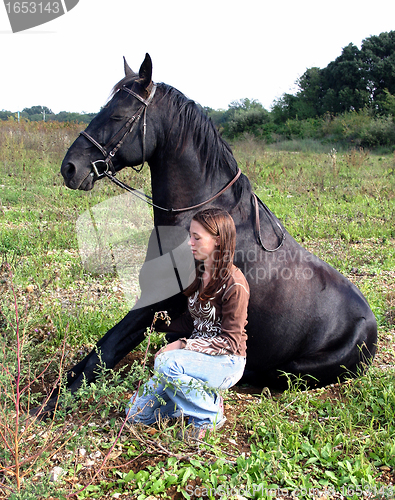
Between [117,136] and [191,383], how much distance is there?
5.25ft

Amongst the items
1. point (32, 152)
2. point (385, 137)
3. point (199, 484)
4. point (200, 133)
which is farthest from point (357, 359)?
point (385, 137)

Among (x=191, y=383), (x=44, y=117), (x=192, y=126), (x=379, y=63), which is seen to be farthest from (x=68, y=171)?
(x=379, y=63)

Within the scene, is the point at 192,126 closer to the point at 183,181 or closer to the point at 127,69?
the point at 183,181

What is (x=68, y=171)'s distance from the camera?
259cm

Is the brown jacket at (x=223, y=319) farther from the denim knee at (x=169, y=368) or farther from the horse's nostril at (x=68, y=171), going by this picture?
the horse's nostril at (x=68, y=171)

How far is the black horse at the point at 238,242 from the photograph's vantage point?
263 centimetres

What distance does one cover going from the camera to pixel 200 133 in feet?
8.84

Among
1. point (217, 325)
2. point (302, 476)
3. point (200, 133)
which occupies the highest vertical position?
point (200, 133)

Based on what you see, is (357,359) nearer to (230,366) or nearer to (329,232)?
(230,366)

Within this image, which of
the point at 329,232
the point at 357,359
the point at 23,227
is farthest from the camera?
the point at 329,232

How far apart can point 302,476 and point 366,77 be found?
37793 mm

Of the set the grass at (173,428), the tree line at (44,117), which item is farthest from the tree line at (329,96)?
the grass at (173,428)

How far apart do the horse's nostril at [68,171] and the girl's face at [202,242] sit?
2.85ft

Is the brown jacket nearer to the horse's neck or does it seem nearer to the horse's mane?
the horse's neck
